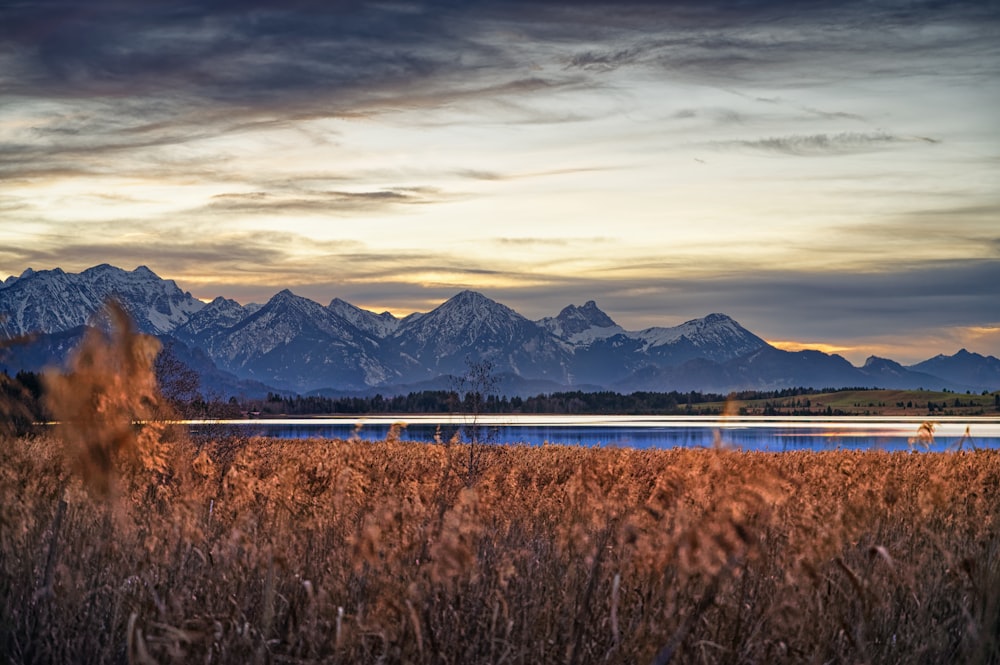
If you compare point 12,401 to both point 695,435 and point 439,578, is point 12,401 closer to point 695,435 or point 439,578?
point 439,578

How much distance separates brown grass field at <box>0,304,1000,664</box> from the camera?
5.52 m

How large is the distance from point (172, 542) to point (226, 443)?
20924 mm

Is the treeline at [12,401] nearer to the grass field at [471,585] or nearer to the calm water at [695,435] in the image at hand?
the grass field at [471,585]

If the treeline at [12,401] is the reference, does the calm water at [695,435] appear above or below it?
below

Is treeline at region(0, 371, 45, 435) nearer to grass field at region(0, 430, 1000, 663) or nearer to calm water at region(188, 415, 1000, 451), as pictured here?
grass field at region(0, 430, 1000, 663)

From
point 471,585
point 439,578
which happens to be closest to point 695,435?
point 471,585

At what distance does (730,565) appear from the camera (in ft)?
14.4

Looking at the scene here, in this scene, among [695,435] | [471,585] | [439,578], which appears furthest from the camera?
[695,435]

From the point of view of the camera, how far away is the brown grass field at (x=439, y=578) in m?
5.52

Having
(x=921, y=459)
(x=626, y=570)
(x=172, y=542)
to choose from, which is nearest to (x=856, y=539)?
(x=626, y=570)

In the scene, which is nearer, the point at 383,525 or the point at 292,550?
the point at 383,525

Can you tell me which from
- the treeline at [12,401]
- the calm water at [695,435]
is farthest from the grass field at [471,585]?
the calm water at [695,435]

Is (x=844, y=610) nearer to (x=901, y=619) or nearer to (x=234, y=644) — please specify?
(x=901, y=619)

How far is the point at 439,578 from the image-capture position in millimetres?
6395
